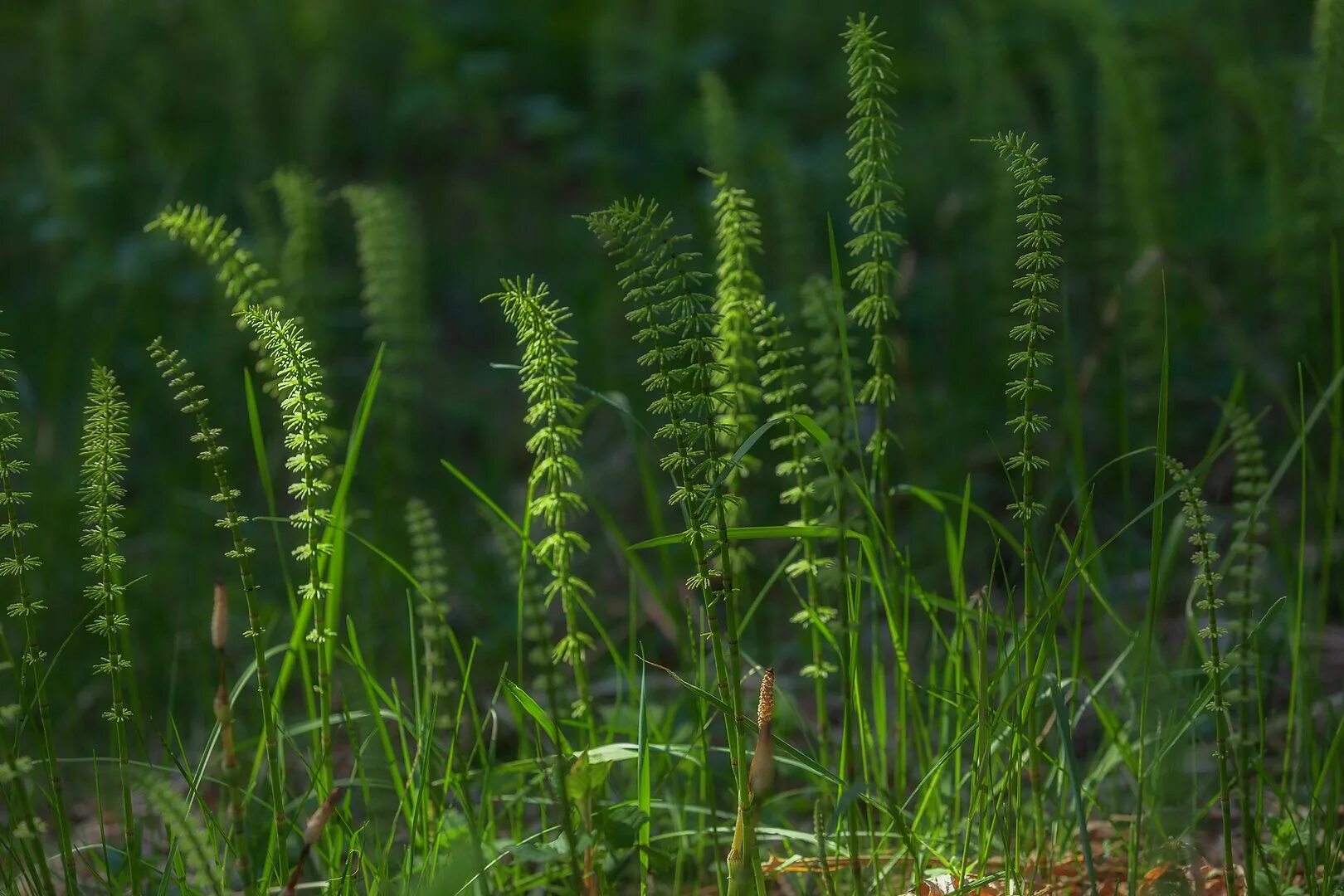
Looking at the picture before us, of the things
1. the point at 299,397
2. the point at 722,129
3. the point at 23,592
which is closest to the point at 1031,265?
the point at 299,397

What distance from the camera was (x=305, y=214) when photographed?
7.06ft

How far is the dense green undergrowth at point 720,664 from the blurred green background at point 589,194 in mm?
230

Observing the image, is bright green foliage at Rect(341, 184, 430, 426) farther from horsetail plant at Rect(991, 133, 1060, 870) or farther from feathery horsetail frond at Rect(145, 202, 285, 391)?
horsetail plant at Rect(991, 133, 1060, 870)

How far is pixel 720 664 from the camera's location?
1.25 meters

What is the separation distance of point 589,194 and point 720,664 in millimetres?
4023

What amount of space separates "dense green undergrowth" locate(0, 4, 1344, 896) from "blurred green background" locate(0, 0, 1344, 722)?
0.23 meters

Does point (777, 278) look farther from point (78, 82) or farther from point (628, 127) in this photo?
point (78, 82)

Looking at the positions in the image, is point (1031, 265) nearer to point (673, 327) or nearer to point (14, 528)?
point (673, 327)

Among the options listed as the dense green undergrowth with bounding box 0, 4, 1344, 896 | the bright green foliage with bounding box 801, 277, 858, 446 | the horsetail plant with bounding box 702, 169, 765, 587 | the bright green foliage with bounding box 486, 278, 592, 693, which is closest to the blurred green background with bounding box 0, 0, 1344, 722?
the dense green undergrowth with bounding box 0, 4, 1344, 896

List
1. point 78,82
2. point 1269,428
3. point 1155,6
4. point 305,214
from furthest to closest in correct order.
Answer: point 78,82
point 1155,6
point 1269,428
point 305,214

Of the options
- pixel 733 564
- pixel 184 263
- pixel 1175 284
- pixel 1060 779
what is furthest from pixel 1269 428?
pixel 184 263

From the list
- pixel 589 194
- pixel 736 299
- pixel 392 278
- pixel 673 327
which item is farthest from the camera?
pixel 589 194

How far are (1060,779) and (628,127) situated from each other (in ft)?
11.8

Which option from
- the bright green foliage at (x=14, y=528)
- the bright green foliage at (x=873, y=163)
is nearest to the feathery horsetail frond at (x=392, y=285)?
the bright green foliage at (x=14, y=528)
